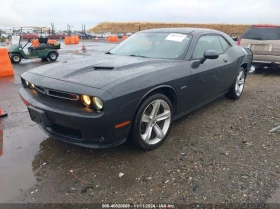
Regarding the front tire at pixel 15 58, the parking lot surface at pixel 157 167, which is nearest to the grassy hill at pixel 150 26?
the front tire at pixel 15 58

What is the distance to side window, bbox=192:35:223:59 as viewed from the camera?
12.3ft

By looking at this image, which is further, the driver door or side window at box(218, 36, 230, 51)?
side window at box(218, 36, 230, 51)

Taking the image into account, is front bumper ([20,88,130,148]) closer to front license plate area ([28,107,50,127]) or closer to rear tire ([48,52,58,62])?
front license plate area ([28,107,50,127])

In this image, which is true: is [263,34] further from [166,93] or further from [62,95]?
[62,95]

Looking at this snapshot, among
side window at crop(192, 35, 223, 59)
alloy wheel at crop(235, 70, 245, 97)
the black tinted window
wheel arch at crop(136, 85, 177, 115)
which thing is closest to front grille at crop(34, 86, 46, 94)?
wheel arch at crop(136, 85, 177, 115)

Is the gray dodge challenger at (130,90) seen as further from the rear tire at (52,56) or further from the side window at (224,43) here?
the rear tire at (52,56)

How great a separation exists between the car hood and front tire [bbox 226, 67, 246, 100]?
2221mm

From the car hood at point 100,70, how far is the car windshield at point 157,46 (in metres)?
0.27

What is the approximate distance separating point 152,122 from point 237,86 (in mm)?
2952

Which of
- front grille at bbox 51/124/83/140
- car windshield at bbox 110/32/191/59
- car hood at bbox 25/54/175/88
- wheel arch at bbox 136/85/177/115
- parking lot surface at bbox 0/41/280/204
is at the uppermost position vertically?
car windshield at bbox 110/32/191/59

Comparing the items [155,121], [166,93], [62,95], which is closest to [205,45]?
[166,93]

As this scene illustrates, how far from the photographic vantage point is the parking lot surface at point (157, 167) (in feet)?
7.74

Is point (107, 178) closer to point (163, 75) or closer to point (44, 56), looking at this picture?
point (163, 75)

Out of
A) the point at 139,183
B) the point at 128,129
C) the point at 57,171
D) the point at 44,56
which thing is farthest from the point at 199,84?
the point at 44,56
